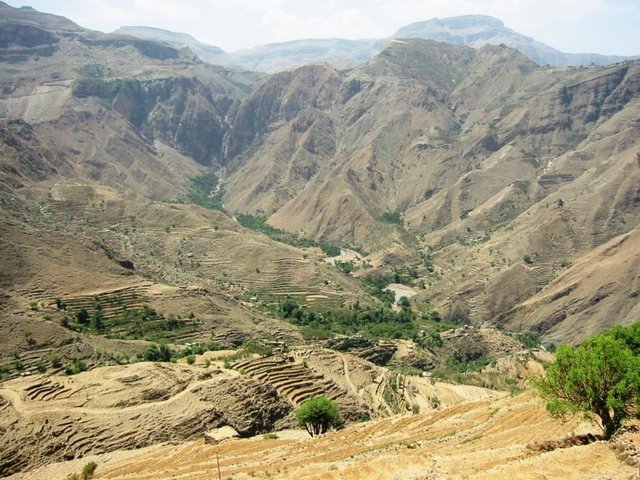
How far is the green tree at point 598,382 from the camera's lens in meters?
22.0

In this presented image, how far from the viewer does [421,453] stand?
26500 mm

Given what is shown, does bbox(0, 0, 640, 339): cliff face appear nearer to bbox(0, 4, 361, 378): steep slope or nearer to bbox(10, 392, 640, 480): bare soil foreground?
bbox(0, 4, 361, 378): steep slope

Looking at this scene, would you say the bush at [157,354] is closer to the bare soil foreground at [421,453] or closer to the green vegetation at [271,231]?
the bare soil foreground at [421,453]

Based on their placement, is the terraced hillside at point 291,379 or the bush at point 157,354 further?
the bush at point 157,354

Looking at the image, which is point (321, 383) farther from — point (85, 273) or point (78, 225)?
point (78, 225)

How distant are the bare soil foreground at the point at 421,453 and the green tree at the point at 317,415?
137 centimetres

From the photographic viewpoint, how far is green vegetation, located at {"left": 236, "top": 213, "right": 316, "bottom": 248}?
150m

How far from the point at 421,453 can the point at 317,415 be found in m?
16.5

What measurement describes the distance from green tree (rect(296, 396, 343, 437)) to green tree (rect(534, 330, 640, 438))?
20643 millimetres

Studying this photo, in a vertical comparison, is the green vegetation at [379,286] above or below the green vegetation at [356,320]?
below

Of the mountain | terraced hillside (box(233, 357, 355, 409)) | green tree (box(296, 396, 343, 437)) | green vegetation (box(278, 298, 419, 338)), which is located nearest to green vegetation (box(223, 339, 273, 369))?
terraced hillside (box(233, 357, 355, 409))

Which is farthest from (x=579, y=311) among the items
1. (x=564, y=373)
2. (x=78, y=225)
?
(x=78, y=225)

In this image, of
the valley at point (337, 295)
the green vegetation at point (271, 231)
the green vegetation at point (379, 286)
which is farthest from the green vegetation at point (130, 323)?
the green vegetation at point (271, 231)

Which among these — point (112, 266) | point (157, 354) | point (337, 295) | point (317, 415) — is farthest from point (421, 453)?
point (337, 295)
